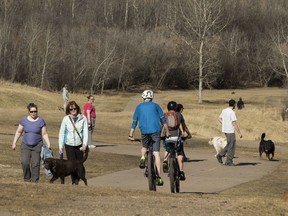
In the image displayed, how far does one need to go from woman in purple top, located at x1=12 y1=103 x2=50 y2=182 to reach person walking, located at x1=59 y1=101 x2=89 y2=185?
0.55 metres

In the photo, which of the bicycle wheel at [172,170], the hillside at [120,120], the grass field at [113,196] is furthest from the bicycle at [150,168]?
the hillside at [120,120]

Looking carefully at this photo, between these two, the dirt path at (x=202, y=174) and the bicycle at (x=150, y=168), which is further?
the dirt path at (x=202, y=174)

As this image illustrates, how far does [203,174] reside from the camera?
18625 mm

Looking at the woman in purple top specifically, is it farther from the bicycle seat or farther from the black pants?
the bicycle seat

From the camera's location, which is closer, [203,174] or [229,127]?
[203,174]

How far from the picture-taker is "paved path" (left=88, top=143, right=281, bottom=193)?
15.5 metres

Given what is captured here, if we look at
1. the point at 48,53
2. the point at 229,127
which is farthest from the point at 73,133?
the point at 48,53

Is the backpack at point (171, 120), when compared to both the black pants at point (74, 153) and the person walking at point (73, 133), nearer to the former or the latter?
the person walking at point (73, 133)

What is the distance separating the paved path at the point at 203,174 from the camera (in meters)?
15.5

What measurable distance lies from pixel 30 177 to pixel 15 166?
5.05 metres

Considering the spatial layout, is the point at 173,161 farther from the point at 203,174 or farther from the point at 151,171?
the point at 203,174

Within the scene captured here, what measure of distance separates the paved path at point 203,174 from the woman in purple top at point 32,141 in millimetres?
1920

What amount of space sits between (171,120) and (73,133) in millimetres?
2086

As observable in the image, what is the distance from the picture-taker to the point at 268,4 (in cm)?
14625
